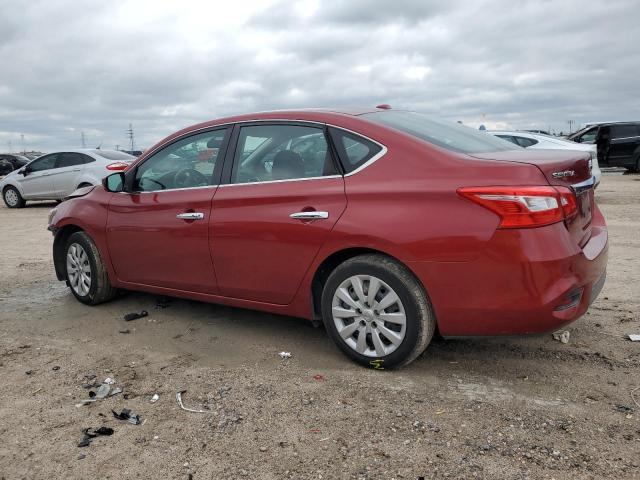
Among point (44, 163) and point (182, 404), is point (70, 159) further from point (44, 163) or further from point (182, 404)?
point (182, 404)

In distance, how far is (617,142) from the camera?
19.2 m

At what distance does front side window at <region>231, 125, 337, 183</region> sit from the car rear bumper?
1.05m

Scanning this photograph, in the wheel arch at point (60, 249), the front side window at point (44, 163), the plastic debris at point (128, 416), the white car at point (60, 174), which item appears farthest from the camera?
the front side window at point (44, 163)

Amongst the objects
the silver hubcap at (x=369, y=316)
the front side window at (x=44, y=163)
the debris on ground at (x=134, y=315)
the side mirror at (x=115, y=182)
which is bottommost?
the debris on ground at (x=134, y=315)

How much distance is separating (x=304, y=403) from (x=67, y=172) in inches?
533

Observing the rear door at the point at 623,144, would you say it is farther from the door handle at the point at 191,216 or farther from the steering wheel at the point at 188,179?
the door handle at the point at 191,216

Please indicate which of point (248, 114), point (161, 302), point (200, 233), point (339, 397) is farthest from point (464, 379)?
point (161, 302)

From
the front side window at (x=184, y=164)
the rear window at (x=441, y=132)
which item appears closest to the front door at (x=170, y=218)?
the front side window at (x=184, y=164)

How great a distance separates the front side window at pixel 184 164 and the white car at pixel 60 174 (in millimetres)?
9341

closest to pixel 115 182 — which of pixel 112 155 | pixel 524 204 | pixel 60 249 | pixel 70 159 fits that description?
pixel 60 249

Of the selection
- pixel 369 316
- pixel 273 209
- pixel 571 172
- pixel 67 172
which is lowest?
pixel 369 316

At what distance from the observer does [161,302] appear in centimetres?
550

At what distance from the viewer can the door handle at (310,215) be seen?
3.65m

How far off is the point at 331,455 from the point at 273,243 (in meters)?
1.58
